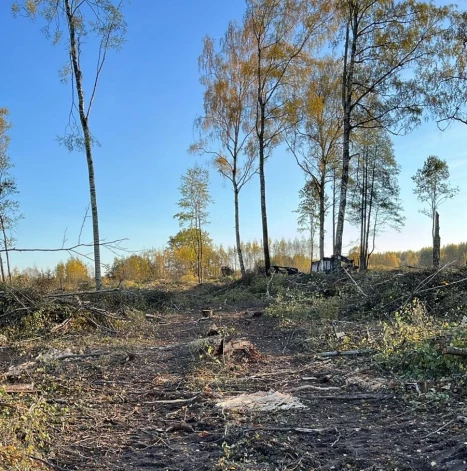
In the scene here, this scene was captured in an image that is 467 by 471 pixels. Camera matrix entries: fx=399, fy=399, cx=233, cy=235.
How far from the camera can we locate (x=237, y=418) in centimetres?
327

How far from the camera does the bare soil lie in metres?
2.58

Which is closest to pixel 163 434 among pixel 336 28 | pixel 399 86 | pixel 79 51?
pixel 79 51

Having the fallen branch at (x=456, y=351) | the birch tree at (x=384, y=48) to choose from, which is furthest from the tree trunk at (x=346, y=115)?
the fallen branch at (x=456, y=351)

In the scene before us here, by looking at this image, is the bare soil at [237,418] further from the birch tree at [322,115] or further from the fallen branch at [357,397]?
the birch tree at [322,115]

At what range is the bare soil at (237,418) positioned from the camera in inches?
102

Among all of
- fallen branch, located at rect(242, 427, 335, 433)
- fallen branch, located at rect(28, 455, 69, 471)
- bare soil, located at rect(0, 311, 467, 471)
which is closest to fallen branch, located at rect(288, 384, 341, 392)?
bare soil, located at rect(0, 311, 467, 471)

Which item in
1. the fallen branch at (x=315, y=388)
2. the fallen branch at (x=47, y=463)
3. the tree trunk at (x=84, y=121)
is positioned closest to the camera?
the fallen branch at (x=47, y=463)

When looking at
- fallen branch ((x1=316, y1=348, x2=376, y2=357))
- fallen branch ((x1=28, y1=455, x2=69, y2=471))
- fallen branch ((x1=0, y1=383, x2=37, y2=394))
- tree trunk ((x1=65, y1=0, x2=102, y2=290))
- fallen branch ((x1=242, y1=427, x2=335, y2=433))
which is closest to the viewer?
fallen branch ((x1=28, y1=455, x2=69, y2=471))

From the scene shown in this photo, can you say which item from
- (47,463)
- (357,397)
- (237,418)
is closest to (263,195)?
(357,397)

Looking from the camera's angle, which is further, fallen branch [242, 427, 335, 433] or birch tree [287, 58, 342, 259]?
birch tree [287, 58, 342, 259]

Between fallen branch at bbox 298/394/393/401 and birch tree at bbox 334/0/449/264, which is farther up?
birch tree at bbox 334/0/449/264

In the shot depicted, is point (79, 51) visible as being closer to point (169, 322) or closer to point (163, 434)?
point (169, 322)

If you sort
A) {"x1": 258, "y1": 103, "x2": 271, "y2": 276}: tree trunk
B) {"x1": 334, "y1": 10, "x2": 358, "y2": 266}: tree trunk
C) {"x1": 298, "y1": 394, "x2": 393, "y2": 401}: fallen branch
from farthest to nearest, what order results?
{"x1": 258, "y1": 103, "x2": 271, "y2": 276}: tree trunk
{"x1": 334, "y1": 10, "x2": 358, "y2": 266}: tree trunk
{"x1": 298, "y1": 394, "x2": 393, "y2": 401}: fallen branch

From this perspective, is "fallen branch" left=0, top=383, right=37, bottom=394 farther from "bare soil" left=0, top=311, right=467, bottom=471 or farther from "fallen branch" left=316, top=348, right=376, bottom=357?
"fallen branch" left=316, top=348, right=376, bottom=357
